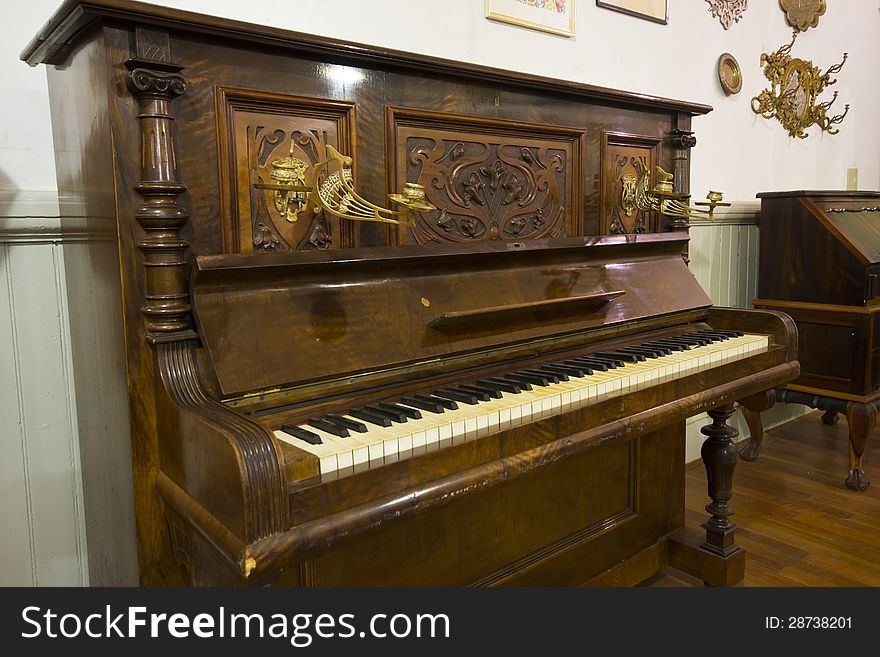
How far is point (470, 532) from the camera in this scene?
6.27 ft

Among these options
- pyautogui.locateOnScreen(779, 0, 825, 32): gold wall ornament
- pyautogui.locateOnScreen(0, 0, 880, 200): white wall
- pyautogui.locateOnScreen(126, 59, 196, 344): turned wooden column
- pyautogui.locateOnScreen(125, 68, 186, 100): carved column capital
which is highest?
pyautogui.locateOnScreen(779, 0, 825, 32): gold wall ornament

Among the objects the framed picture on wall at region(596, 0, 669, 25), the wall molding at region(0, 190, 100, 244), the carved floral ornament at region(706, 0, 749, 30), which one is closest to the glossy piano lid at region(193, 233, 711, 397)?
the wall molding at region(0, 190, 100, 244)

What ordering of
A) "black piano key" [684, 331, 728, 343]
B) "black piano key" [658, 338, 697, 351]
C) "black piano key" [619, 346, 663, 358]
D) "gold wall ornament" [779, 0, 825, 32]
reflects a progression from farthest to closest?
"gold wall ornament" [779, 0, 825, 32]
"black piano key" [684, 331, 728, 343]
"black piano key" [658, 338, 697, 351]
"black piano key" [619, 346, 663, 358]

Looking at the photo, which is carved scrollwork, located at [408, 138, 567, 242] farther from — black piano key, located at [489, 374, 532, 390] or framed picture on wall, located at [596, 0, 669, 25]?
framed picture on wall, located at [596, 0, 669, 25]

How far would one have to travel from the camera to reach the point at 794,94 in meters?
4.09

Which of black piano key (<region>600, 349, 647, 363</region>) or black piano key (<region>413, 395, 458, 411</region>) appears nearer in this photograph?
black piano key (<region>413, 395, 458, 411</region>)

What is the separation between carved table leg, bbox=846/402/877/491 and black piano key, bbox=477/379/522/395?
238 cm

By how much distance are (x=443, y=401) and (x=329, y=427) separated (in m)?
0.27

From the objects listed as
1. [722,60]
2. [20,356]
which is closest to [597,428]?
[20,356]

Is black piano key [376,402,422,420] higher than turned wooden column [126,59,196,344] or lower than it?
lower

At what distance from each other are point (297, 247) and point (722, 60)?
2891mm

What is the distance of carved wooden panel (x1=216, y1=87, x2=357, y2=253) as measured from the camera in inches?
56.6

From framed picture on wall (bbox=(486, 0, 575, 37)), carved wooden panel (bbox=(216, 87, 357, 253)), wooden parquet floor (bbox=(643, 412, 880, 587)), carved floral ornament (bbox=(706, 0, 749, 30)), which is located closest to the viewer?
carved wooden panel (bbox=(216, 87, 357, 253))

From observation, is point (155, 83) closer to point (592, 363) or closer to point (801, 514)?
point (592, 363)
